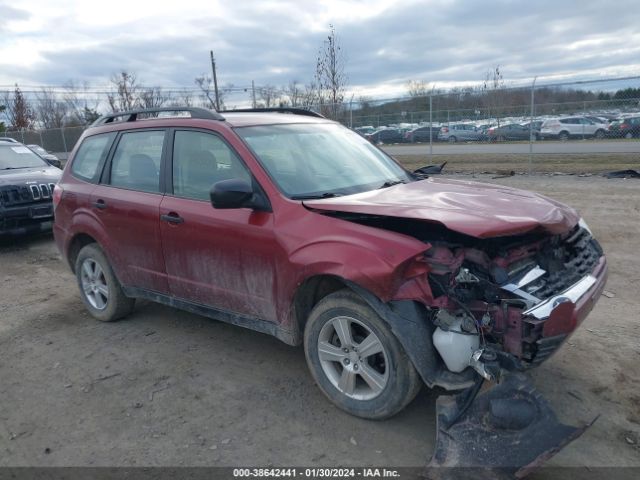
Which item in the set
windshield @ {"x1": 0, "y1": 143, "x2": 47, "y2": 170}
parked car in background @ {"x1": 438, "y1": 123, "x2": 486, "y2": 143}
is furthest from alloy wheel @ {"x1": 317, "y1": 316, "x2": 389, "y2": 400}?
parked car in background @ {"x1": 438, "y1": 123, "x2": 486, "y2": 143}

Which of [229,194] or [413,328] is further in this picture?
[229,194]

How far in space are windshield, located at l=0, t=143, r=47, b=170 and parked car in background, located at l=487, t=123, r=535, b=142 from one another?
49.9 ft

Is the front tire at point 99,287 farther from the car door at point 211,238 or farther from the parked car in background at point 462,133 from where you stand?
the parked car in background at point 462,133

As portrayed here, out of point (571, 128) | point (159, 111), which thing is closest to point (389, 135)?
point (571, 128)

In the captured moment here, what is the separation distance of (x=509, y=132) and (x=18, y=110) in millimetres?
36165

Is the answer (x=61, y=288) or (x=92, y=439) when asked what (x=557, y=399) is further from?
(x=61, y=288)

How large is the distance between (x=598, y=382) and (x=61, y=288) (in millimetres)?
5671

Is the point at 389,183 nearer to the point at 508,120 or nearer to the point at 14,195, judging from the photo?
the point at 14,195

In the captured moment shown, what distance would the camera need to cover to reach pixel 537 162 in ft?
54.3

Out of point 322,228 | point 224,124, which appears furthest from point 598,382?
point 224,124

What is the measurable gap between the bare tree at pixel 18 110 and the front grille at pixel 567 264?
→ 4413cm

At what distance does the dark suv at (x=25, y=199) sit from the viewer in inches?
330

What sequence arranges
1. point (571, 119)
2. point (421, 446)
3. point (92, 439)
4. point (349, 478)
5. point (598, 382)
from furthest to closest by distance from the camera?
point (571, 119) < point (598, 382) < point (92, 439) < point (421, 446) < point (349, 478)

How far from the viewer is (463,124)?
20281mm
